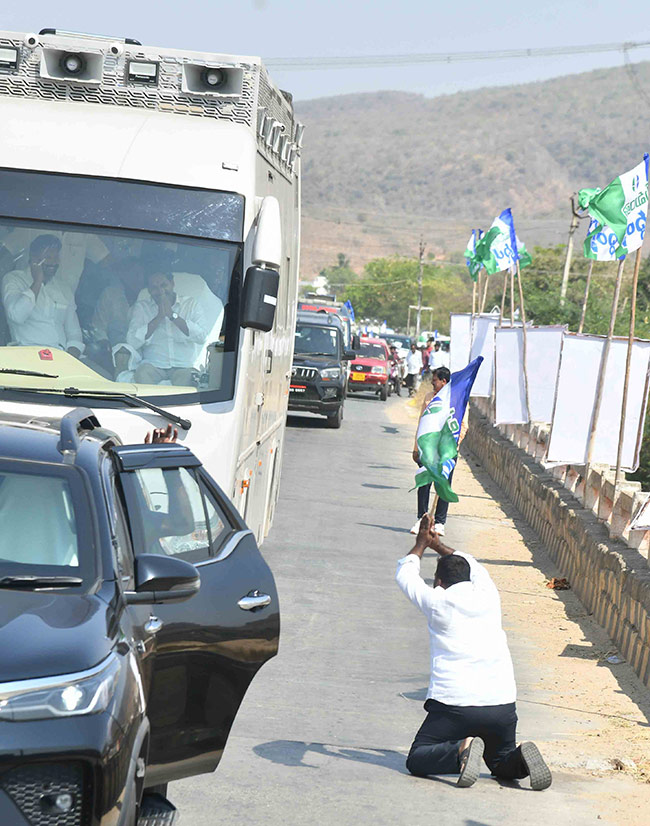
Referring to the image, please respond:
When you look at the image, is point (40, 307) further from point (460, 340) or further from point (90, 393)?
point (460, 340)

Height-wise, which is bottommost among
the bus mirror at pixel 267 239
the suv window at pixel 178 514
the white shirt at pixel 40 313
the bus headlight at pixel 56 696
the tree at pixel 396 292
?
the tree at pixel 396 292

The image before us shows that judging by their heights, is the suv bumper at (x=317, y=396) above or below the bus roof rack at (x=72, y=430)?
below

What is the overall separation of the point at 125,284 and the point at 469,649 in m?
3.41

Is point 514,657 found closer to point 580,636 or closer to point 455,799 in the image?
point 580,636

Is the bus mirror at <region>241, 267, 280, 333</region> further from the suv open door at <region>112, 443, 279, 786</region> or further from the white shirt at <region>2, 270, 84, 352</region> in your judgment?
the suv open door at <region>112, 443, 279, 786</region>

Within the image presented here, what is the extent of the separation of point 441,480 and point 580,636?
1.84m

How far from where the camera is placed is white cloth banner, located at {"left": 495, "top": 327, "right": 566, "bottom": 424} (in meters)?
20.2

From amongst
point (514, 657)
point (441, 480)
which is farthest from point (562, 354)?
point (514, 657)

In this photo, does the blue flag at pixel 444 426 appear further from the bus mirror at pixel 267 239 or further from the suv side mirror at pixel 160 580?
the suv side mirror at pixel 160 580

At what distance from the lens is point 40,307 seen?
31.0 ft

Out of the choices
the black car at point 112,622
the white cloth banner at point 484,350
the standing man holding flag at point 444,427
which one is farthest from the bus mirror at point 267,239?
the white cloth banner at point 484,350

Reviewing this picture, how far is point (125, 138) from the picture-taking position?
9859 millimetres

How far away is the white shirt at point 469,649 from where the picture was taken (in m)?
7.73

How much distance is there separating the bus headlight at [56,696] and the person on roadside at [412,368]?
45555 millimetres
